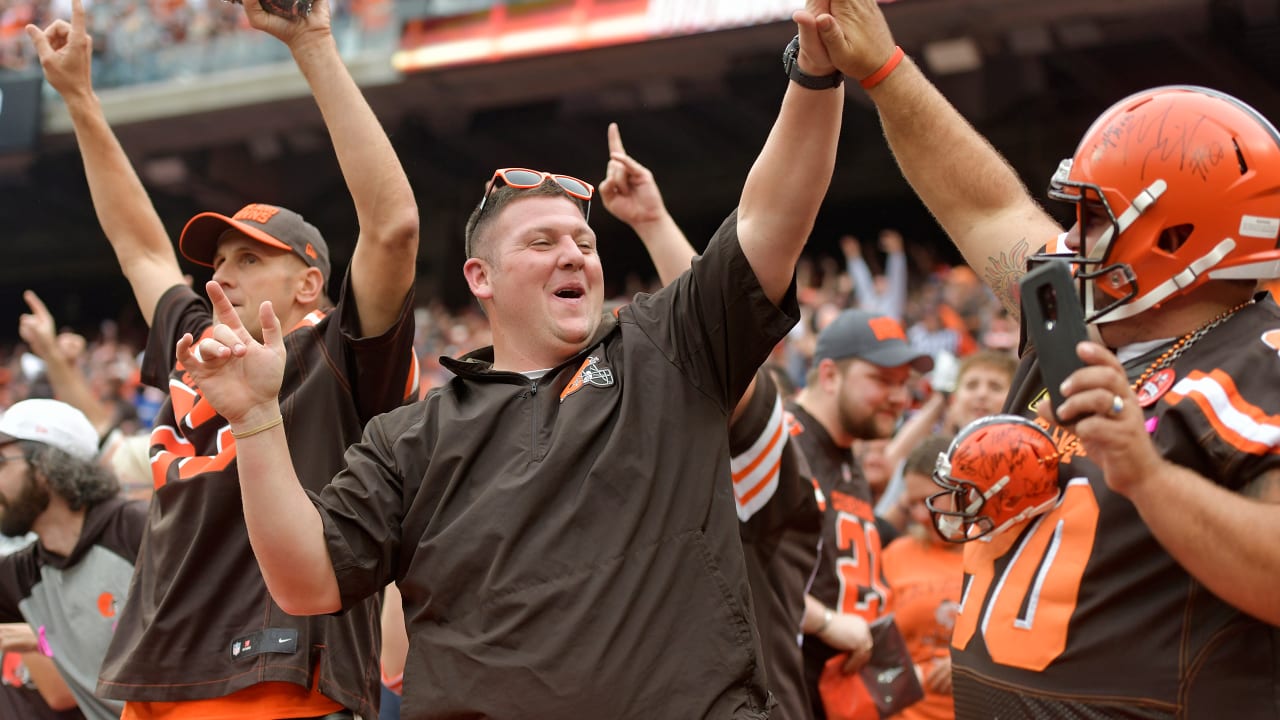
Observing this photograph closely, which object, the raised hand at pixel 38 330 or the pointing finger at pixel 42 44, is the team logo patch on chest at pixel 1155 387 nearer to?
the pointing finger at pixel 42 44

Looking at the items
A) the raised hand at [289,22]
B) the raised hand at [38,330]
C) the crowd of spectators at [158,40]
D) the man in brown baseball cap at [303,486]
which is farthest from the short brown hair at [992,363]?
the crowd of spectators at [158,40]

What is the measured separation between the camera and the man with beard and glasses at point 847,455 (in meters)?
4.54

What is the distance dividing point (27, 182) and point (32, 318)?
67.6ft

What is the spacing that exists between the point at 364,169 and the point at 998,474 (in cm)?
175

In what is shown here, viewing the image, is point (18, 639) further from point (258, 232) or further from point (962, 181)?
point (962, 181)

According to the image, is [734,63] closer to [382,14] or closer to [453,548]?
[382,14]

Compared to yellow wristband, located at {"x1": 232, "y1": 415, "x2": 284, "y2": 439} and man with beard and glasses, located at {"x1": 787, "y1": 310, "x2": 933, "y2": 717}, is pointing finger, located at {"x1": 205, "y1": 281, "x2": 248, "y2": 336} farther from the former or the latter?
man with beard and glasses, located at {"x1": 787, "y1": 310, "x2": 933, "y2": 717}

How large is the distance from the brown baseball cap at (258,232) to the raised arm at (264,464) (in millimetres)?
1169

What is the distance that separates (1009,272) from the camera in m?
2.87

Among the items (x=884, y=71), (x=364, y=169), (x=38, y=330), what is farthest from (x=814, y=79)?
(x=38, y=330)

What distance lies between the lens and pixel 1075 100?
18938mm

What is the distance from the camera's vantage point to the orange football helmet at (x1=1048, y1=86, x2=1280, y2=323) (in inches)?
89.6

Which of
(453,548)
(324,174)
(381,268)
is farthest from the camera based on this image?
(324,174)

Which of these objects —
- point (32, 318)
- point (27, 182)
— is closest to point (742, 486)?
point (32, 318)
